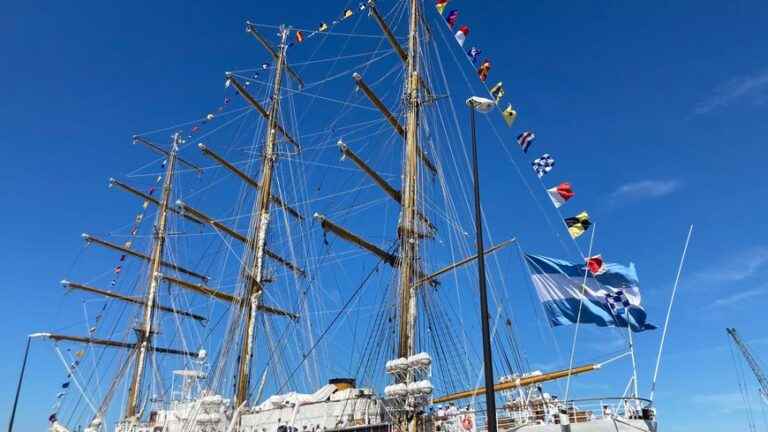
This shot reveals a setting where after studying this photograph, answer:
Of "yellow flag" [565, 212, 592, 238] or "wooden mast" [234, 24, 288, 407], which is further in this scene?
"wooden mast" [234, 24, 288, 407]

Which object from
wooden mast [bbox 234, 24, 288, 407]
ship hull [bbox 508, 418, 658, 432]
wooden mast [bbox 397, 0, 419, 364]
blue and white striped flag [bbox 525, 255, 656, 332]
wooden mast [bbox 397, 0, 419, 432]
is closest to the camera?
ship hull [bbox 508, 418, 658, 432]

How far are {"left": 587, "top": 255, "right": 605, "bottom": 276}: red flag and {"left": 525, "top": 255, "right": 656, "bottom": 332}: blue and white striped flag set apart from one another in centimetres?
20

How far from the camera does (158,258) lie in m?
49.9

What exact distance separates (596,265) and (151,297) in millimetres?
42615

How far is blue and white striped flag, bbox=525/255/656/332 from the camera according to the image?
17.1m

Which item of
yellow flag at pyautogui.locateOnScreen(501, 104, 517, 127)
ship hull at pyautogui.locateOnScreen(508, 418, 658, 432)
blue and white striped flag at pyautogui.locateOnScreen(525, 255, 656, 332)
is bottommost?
ship hull at pyautogui.locateOnScreen(508, 418, 658, 432)

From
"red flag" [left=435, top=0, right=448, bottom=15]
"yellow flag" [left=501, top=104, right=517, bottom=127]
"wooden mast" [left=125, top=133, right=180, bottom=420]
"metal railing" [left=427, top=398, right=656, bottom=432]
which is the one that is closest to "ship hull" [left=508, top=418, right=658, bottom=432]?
"metal railing" [left=427, top=398, right=656, bottom=432]

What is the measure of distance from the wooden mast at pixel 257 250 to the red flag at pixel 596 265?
21732mm

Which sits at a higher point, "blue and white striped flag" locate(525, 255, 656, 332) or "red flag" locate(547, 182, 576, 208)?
"red flag" locate(547, 182, 576, 208)

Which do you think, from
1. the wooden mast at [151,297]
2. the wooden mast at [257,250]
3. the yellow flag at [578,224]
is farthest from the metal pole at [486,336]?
the wooden mast at [151,297]

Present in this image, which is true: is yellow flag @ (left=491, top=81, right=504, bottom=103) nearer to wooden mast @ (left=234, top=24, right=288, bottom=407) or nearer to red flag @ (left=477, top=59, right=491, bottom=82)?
red flag @ (left=477, top=59, right=491, bottom=82)

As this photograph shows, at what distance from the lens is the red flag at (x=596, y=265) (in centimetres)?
1727

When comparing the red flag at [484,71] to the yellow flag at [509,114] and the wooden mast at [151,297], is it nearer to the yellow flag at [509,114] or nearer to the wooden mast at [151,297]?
the yellow flag at [509,114]

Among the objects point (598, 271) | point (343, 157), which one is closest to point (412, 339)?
point (598, 271)
